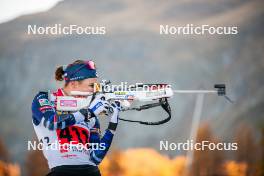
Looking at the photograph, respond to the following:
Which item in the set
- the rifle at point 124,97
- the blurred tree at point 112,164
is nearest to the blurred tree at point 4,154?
the blurred tree at point 112,164

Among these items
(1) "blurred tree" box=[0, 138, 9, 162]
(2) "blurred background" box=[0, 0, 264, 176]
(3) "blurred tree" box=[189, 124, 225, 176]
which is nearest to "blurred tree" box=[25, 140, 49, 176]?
(2) "blurred background" box=[0, 0, 264, 176]

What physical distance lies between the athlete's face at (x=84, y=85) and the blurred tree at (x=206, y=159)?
6.14 ft

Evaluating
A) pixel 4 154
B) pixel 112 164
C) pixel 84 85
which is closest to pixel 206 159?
pixel 112 164

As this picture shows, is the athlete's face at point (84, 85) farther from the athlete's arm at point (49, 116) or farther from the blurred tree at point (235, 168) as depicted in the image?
the blurred tree at point (235, 168)

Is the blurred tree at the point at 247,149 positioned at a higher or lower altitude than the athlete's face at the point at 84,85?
lower

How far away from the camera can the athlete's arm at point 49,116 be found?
273 cm

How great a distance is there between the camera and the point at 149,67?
5.02 meters

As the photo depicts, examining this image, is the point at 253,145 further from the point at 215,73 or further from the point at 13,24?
the point at 13,24

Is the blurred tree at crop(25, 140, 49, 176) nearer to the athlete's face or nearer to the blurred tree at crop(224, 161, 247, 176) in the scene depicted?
the blurred tree at crop(224, 161, 247, 176)

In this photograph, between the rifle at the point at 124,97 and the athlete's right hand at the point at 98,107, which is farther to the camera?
the rifle at the point at 124,97

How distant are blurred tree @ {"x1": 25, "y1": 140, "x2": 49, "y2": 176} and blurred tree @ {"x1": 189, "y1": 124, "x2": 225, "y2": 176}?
1.17 metres

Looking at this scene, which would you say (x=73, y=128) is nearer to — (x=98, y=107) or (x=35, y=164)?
(x=98, y=107)

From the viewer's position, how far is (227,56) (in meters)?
5.23

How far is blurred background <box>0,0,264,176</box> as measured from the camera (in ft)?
15.8
